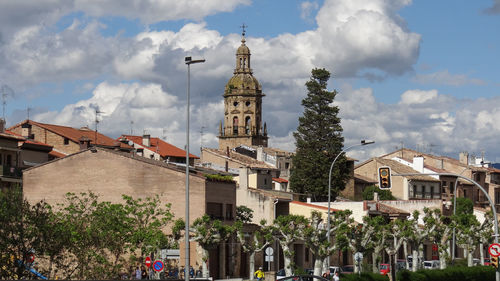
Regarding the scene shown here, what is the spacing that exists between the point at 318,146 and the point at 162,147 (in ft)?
61.0

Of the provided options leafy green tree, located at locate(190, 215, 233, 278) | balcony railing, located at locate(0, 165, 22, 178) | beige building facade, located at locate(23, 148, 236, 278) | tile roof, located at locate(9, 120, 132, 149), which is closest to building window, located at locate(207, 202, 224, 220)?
beige building facade, located at locate(23, 148, 236, 278)

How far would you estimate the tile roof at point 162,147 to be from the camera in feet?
336

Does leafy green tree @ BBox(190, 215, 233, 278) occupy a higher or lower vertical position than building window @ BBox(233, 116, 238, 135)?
lower

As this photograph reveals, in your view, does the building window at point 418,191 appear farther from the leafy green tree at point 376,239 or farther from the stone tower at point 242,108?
the leafy green tree at point 376,239

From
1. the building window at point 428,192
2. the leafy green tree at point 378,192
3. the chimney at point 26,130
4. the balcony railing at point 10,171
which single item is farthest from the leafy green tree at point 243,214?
the building window at point 428,192

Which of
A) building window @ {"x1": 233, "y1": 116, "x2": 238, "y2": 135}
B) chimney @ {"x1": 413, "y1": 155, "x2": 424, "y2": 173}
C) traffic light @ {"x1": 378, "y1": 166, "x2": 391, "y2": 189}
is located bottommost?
traffic light @ {"x1": 378, "y1": 166, "x2": 391, "y2": 189}

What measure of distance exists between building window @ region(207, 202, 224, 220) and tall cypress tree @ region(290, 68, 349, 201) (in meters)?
33.5

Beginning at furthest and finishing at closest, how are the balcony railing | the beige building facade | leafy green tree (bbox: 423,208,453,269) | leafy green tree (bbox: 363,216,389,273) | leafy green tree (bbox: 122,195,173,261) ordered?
the balcony railing < leafy green tree (bbox: 423,208,453,269) < the beige building facade < leafy green tree (bbox: 363,216,389,273) < leafy green tree (bbox: 122,195,173,261)

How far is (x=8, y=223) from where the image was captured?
44781 millimetres

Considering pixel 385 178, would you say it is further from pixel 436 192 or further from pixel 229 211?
pixel 436 192

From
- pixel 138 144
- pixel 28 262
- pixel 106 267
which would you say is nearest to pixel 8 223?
pixel 28 262

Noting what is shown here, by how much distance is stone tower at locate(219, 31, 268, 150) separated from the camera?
498 ft

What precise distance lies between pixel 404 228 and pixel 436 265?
11.5m

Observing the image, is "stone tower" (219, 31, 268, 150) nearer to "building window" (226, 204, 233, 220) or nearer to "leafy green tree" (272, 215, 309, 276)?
"building window" (226, 204, 233, 220)
